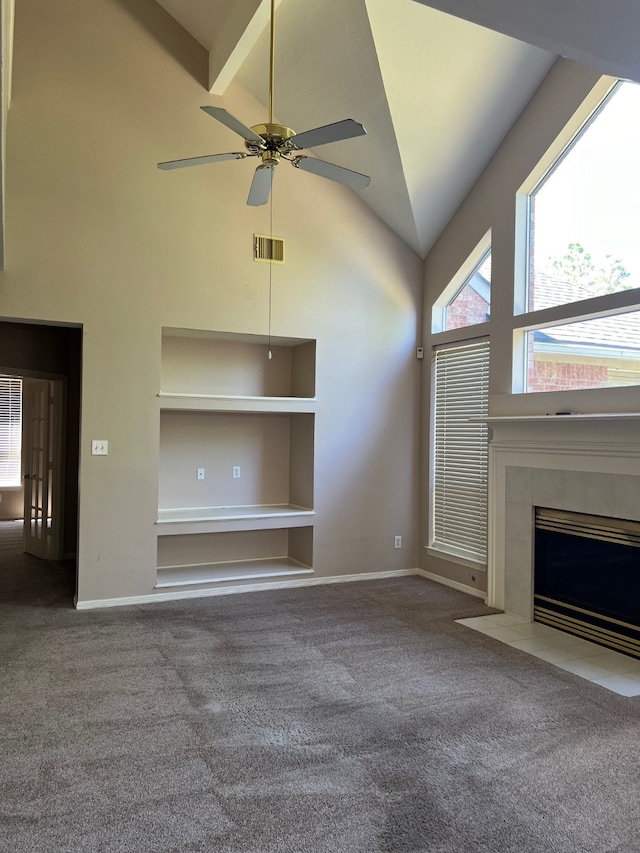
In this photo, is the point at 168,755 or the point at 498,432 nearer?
the point at 168,755

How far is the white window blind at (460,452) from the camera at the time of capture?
531cm

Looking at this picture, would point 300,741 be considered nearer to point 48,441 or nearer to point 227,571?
point 227,571

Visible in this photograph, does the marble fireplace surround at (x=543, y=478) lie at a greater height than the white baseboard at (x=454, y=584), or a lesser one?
greater

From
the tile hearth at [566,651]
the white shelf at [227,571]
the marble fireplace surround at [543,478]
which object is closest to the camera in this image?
the tile hearth at [566,651]

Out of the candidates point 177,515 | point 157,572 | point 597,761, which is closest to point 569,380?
point 597,761

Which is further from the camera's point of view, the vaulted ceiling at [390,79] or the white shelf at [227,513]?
the white shelf at [227,513]

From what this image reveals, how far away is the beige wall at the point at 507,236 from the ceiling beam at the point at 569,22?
2.66 m

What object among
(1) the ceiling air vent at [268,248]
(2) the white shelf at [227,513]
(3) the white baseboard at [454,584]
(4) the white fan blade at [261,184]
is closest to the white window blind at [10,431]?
(2) the white shelf at [227,513]

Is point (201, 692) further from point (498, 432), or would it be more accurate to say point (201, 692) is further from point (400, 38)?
point (400, 38)

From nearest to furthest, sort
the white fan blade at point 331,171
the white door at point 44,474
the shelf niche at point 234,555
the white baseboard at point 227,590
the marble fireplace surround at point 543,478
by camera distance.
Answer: the white fan blade at point 331,171 < the marble fireplace surround at point 543,478 < the white baseboard at point 227,590 < the shelf niche at point 234,555 < the white door at point 44,474

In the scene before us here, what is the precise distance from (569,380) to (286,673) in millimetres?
2819

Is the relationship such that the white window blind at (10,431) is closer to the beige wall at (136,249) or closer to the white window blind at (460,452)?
the beige wall at (136,249)

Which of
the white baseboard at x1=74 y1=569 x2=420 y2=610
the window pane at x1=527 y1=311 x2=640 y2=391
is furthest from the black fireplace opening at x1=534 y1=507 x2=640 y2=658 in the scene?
the white baseboard at x1=74 y1=569 x2=420 y2=610

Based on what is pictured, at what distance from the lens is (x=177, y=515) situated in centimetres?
524
